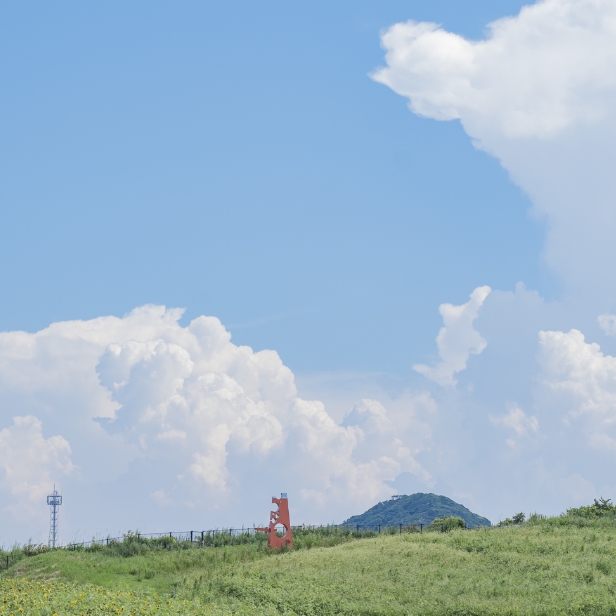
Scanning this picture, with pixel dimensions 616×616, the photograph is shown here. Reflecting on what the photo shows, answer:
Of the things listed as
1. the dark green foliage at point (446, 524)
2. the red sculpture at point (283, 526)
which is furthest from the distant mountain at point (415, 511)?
the red sculpture at point (283, 526)

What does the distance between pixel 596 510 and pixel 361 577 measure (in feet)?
58.6

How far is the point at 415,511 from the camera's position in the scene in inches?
3693

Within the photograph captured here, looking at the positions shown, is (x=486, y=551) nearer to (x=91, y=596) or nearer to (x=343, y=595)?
(x=343, y=595)

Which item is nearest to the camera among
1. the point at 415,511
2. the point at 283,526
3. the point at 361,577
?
the point at 361,577

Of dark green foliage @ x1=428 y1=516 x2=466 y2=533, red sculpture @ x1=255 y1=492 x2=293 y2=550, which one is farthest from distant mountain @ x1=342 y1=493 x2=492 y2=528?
red sculpture @ x1=255 y1=492 x2=293 y2=550

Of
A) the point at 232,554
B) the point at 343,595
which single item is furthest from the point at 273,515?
the point at 343,595

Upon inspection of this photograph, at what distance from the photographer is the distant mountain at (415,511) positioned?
92.6 metres

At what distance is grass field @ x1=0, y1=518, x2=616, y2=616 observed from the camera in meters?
18.0

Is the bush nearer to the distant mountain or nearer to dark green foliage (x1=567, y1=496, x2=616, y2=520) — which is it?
dark green foliage (x1=567, y1=496, x2=616, y2=520)

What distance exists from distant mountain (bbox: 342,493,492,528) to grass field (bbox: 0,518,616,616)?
62713 millimetres

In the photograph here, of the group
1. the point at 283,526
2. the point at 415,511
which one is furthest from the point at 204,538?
the point at 415,511

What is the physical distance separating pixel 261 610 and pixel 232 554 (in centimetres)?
1182

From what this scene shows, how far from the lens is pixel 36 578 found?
26547 mm

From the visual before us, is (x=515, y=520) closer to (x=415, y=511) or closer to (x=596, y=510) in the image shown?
(x=596, y=510)
